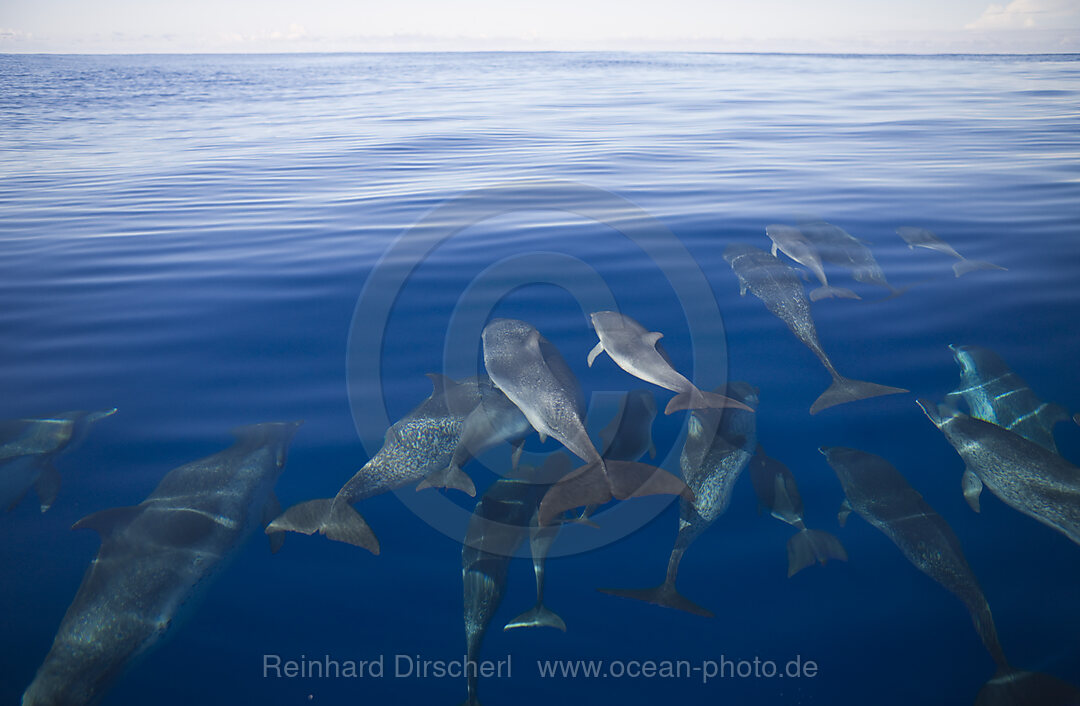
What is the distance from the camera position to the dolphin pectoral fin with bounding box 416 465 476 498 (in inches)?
196

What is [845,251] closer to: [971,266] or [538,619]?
[971,266]

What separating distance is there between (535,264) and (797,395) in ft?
14.4

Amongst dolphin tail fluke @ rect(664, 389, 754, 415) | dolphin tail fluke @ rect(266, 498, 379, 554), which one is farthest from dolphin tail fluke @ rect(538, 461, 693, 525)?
dolphin tail fluke @ rect(266, 498, 379, 554)

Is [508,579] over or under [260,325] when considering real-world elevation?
A: under

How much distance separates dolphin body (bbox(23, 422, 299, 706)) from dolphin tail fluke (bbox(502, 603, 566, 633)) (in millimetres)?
2136

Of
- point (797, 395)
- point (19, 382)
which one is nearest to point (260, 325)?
point (19, 382)

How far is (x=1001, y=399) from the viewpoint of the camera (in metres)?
5.83

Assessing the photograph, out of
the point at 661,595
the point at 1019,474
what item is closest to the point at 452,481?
the point at 661,595

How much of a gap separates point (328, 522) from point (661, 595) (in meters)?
2.76

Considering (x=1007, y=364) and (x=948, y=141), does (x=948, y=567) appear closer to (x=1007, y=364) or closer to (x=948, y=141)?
(x=1007, y=364)

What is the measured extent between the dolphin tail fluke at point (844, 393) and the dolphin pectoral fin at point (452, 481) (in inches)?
137

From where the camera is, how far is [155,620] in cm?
427

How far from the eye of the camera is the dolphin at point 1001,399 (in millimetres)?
5543

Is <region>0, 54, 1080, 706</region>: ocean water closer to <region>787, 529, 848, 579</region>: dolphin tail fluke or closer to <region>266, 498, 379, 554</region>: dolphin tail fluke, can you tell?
<region>787, 529, 848, 579</region>: dolphin tail fluke
